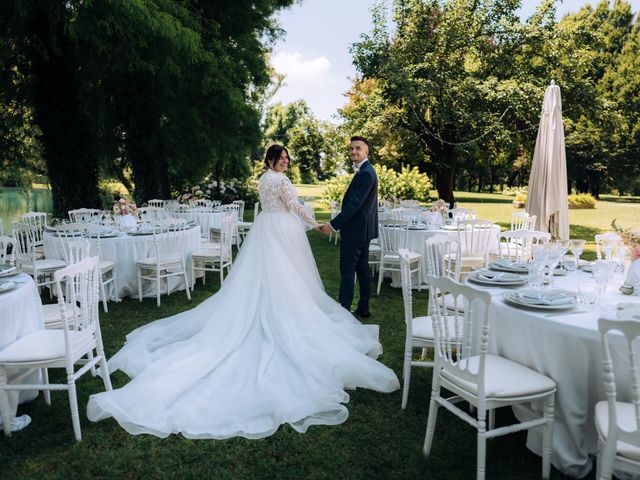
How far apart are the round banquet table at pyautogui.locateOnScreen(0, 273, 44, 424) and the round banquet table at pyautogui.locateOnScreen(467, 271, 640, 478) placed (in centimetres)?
Result: 348

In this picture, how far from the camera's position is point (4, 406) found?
322 centimetres

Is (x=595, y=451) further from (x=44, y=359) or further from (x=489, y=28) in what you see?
(x=489, y=28)

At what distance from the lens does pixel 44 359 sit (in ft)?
10.3

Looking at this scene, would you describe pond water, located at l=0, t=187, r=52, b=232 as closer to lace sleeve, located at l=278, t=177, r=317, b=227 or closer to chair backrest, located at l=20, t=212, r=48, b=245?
chair backrest, located at l=20, t=212, r=48, b=245

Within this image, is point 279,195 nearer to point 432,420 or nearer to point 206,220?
point 432,420

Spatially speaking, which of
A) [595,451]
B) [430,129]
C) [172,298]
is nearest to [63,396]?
[172,298]

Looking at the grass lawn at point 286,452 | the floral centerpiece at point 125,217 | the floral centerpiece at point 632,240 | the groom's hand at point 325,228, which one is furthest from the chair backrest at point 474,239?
the floral centerpiece at point 125,217

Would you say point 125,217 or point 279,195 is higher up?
point 279,195

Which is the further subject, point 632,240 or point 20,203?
point 20,203

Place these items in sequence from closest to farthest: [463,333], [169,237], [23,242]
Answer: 1. [463,333]
2. [23,242]
3. [169,237]

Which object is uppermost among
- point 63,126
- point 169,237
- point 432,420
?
point 63,126

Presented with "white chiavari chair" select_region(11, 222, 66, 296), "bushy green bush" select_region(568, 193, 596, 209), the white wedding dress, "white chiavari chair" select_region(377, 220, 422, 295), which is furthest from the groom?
"bushy green bush" select_region(568, 193, 596, 209)

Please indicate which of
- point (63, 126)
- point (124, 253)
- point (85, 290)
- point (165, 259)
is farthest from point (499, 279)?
point (63, 126)

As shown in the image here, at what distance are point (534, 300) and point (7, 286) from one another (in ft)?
12.3
